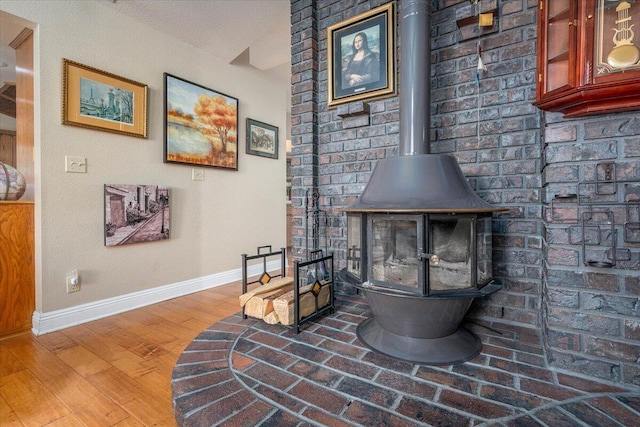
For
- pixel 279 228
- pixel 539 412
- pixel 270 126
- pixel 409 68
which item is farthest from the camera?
pixel 279 228

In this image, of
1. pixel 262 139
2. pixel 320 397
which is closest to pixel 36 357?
pixel 320 397

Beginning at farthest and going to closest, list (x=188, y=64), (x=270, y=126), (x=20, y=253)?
(x=270, y=126), (x=188, y=64), (x=20, y=253)

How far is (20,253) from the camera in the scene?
6.66 ft

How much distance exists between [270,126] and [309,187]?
1.94m

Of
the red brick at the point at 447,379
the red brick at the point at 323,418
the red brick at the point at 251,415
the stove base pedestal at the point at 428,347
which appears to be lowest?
the red brick at the point at 251,415

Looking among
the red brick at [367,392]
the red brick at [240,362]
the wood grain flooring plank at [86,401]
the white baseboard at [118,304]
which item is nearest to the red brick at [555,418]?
the red brick at [367,392]

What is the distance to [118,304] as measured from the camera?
2365 mm

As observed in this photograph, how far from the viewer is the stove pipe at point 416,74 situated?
1440 mm

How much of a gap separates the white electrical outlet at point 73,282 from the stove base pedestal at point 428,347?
2.06m

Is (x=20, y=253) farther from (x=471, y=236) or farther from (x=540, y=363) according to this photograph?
(x=540, y=363)

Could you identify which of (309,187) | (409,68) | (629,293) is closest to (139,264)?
(309,187)

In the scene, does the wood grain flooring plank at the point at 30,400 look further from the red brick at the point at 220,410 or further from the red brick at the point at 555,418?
the red brick at the point at 555,418

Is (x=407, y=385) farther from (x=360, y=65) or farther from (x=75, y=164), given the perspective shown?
(x=75, y=164)

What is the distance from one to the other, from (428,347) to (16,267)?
2581 millimetres
